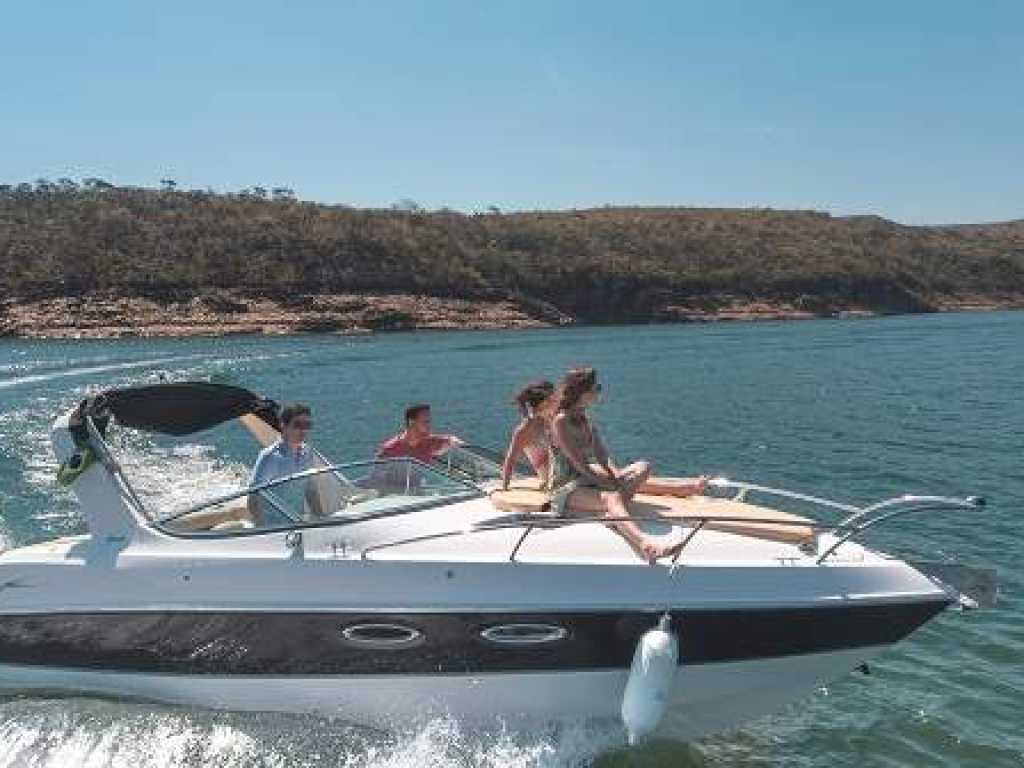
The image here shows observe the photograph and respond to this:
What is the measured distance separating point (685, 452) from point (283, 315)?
5427cm

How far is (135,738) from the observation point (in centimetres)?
823

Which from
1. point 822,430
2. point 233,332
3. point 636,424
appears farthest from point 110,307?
point 822,430

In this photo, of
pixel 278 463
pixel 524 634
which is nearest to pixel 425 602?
pixel 524 634

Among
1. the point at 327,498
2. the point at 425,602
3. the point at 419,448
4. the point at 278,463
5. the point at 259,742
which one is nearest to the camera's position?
the point at 425,602

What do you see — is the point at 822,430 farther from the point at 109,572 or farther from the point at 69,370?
the point at 69,370

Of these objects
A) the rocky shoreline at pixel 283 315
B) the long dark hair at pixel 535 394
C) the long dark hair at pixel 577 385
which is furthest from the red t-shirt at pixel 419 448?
the rocky shoreline at pixel 283 315

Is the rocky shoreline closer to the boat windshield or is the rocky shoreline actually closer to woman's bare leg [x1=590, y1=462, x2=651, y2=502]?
the boat windshield

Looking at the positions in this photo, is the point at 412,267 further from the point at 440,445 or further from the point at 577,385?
the point at 577,385

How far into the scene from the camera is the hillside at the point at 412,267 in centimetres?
7581

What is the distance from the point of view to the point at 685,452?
24.2 metres

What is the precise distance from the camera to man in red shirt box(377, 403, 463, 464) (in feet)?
32.2

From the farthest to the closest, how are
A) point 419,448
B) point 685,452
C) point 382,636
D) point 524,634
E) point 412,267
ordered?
point 412,267 → point 685,452 → point 419,448 → point 382,636 → point 524,634

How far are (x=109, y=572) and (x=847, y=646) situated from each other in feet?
17.1

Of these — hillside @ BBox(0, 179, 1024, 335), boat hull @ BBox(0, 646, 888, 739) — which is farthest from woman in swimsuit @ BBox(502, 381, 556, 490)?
hillside @ BBox(0, 179, 1024, 335)
